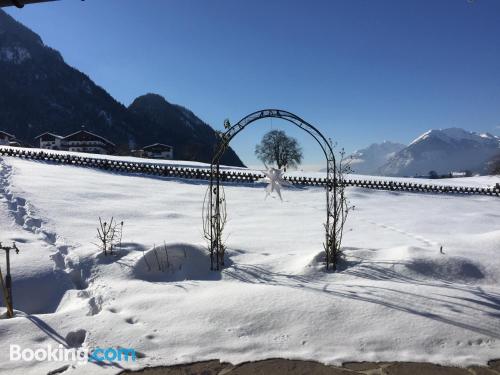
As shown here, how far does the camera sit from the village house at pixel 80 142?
62375mm

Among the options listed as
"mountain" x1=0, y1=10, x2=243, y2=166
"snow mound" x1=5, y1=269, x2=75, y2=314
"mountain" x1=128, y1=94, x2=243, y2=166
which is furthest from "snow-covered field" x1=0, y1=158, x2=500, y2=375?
"mountain" x1=128, y1=94, x2=243, y2=166

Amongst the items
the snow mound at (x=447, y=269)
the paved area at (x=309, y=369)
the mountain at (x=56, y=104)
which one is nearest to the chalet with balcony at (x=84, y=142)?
the mountain at (x=56, y=104)

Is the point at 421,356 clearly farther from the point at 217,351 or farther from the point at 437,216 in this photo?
the point at 437,216

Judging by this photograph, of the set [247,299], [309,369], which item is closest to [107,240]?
[247,299]

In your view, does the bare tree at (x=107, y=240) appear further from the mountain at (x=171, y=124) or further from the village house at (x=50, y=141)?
the mountain at (x=171, y=124)

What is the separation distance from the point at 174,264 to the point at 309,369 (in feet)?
9.12

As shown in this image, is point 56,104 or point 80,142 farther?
point 56,104

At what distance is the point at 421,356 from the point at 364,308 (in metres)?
0.66

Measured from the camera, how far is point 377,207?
14.7 metres

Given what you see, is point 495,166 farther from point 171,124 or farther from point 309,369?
point 171,124

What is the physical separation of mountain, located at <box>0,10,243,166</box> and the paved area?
104m

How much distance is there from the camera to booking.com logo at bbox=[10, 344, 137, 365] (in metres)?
2.69

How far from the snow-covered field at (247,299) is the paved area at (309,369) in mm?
76

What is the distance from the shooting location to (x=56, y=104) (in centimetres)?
11956
